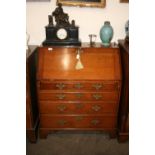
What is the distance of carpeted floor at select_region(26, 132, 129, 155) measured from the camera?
83.4 inches

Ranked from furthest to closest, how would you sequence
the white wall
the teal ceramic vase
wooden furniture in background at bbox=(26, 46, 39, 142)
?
the white wall, the teal ceramic vase, wooden furniture in background at bbox=(26, 46, 39, 142)

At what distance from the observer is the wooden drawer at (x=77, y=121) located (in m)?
2.23

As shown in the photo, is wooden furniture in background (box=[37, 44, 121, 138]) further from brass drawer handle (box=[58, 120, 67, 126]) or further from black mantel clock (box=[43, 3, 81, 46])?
A: black mantel clock (box=[43, 3, 81, 46])

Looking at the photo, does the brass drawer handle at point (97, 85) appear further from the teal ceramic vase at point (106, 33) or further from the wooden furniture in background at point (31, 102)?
the wooden furniture in background at point (31, 102)

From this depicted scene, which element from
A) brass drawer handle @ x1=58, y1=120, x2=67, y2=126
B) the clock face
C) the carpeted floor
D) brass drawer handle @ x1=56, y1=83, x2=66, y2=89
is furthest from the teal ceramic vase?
the carpeted floor

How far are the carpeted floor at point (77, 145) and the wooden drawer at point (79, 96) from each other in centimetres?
48

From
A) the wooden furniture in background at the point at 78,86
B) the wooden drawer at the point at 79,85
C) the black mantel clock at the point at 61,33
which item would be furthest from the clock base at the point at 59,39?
the wooden drawer at the point at 79,85

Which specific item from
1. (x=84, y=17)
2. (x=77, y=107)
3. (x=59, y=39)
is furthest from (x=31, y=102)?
(x=84, y=17)

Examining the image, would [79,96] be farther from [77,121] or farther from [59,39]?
[59,39]

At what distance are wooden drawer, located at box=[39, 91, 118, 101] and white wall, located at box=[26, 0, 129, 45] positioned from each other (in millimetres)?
716

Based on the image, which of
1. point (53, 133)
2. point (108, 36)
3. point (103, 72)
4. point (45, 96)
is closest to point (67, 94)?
point (45, 96)

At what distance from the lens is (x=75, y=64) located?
2.13 m

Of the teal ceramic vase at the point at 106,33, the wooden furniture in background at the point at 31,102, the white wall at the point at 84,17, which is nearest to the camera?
the wooden furniture in background at the point at 31,102

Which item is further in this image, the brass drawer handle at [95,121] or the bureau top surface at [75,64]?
the brass drawer handle at [95,121]
